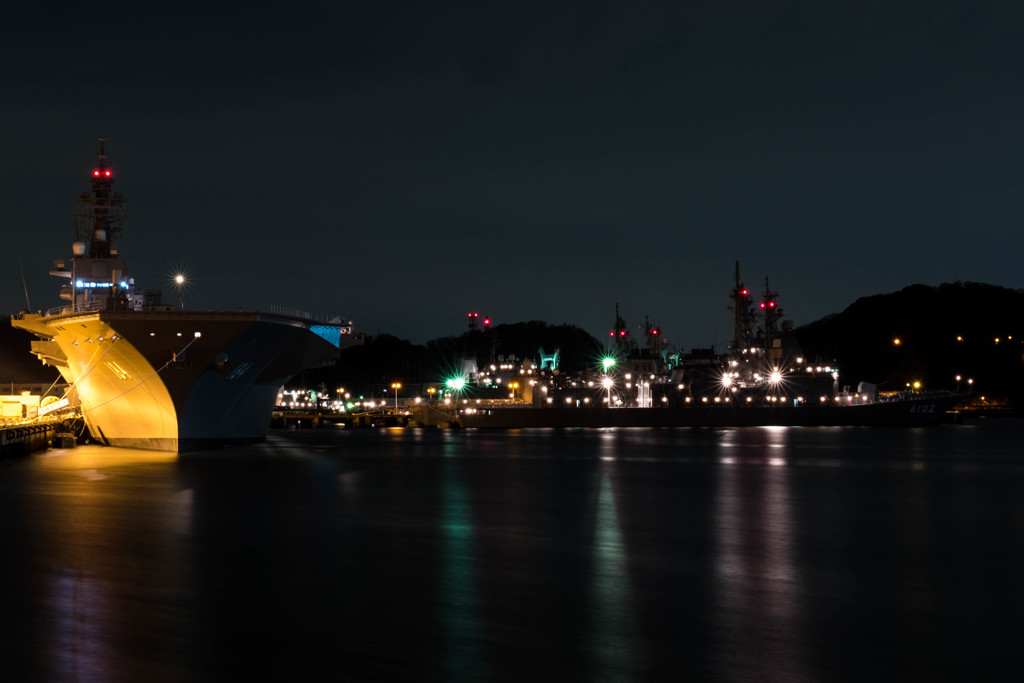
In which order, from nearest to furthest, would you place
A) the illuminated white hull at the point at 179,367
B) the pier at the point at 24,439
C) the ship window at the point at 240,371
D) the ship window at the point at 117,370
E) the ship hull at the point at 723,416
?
1. the illuminated white hull at the point at 179,367
2. the ship window at the point at 117,370
3. the ship window at the point at 240,371
4. the pier at the point at 24,439
5. the ship hull at the point at 723,416

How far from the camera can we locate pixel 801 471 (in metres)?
33.4

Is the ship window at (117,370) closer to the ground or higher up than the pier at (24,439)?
higher up

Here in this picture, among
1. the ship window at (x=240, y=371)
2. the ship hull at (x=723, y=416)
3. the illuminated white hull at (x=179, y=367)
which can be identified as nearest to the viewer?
the illuminated white hull at (x=179, y=367)

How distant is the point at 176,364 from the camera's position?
30203mm

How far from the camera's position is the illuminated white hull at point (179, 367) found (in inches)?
1176

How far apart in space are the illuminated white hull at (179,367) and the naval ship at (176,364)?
4 centimetres

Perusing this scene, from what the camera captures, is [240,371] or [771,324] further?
[771,324]

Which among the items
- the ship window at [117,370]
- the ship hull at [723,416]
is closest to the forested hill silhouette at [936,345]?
the ship hull at [723,416]

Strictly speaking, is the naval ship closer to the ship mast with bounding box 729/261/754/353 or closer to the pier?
the pier

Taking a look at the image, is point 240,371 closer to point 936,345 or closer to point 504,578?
point 504,578

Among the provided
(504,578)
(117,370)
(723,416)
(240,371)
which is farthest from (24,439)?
(723,416)

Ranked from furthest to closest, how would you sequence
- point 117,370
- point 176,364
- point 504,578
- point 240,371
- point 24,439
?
point 24,439 → point 240,371 → point 117,370 → point 176,364 → point 504,578

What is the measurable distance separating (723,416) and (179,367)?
173 ft

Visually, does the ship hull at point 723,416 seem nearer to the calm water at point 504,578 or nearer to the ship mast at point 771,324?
the ship mast at point 771,324
